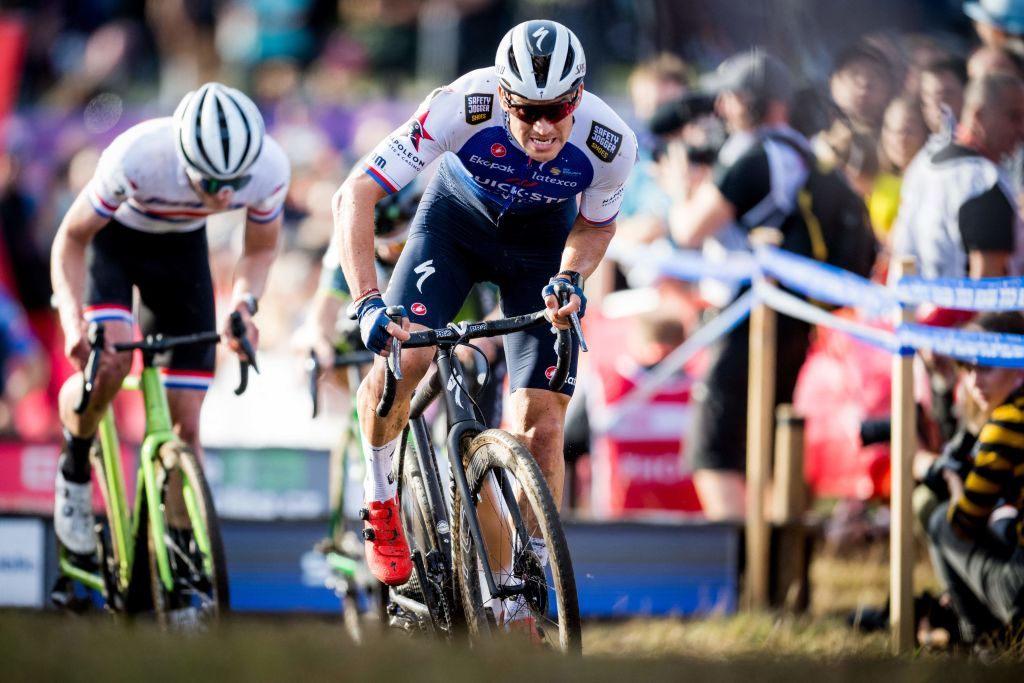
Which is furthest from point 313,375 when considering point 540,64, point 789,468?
point 789,468

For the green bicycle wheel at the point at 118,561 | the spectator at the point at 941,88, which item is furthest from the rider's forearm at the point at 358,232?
the spectator at the point at 941,88

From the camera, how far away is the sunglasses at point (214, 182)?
20.8 ft

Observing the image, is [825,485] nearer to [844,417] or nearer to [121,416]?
[844,417]

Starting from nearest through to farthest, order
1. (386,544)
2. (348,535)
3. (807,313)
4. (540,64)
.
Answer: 1. (540,64)
2. (386,544)
3. (348,535)
4. (807,313)

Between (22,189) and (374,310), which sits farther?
(22,189)

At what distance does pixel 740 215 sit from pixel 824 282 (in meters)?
1.09

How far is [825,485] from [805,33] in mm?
3008

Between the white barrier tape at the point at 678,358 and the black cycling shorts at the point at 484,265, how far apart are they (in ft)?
10.0

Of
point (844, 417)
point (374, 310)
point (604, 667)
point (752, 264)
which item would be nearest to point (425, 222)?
point (374, 310)

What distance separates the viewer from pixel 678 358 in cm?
947

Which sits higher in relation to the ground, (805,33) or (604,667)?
(805,33)

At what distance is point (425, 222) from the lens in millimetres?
5738

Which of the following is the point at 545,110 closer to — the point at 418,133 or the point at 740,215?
the point at 418,133

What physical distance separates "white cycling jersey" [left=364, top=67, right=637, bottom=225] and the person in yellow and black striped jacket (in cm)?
191
